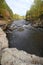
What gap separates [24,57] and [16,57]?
220 millimetres

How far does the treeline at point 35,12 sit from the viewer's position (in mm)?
5293

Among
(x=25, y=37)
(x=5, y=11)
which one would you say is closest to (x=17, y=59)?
(x=25, y=37)

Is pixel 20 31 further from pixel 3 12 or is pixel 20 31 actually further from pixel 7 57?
pixel 7 57

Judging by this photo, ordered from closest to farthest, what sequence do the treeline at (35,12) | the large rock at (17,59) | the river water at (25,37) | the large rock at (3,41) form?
the large rock at (17,59) → the large rock at (3,41) → the river water at (25,37) → the treeline at (35,12)

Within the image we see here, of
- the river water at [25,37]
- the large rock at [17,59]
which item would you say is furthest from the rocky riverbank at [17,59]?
Answer: the river water at [25,37]

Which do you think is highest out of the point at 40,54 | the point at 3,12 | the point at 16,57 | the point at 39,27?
the point at 3,12

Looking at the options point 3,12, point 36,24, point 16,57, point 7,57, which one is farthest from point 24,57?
point 3,12

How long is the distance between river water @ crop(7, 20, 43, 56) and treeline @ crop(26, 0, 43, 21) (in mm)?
287

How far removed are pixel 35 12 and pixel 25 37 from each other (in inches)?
40.3

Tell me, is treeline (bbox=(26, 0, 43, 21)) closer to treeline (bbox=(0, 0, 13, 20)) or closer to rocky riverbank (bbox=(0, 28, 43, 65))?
treeline (bbox=(0, 0, 13, 20))

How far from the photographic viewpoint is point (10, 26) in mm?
5402

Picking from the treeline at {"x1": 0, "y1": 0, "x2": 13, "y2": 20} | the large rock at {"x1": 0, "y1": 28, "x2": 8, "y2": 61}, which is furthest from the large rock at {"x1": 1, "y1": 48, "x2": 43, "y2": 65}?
the treeline at {"x1": 0, "y1": 0, "x2": 13, "y2": 20}

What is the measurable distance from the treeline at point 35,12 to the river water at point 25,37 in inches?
11.3

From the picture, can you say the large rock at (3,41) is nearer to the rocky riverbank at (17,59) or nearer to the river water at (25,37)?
the river water at (25,37)
